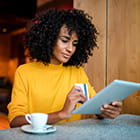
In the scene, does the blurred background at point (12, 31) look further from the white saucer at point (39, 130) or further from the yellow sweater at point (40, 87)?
the white saucer at point (39, 130)

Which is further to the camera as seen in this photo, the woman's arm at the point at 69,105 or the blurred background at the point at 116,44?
the blurred background at the point at 116,44

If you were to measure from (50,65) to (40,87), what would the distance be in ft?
0.62

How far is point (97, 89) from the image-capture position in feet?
7.58

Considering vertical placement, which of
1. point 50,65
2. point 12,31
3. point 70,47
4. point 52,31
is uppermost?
point 12,31

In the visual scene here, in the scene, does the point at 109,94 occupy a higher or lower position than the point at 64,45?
lower

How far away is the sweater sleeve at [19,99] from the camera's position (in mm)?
1473

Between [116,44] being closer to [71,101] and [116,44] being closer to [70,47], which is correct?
[70,47]

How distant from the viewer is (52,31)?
167 centimetres

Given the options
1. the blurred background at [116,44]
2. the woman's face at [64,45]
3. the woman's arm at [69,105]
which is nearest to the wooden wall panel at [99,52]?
the blurred background at [116,44]

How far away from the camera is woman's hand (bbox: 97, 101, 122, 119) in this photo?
1.41m

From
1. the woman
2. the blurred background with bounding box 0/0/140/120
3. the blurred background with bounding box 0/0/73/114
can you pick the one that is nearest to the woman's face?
the woman

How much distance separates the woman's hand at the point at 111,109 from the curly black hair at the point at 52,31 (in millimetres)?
504

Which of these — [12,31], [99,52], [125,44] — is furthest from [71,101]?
[12,31]

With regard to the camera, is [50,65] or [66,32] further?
[50,65]
